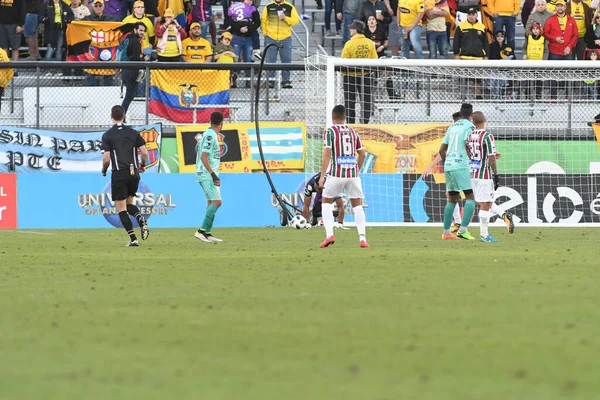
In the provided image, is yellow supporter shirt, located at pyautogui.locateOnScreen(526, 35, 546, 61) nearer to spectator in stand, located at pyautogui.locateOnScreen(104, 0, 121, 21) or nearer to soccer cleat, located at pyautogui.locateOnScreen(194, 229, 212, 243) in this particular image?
spectator in stand, located at pyautogui.locateOnScreen(104, 0, 121, 21)

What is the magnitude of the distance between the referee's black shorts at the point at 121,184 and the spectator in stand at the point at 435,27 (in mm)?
12627

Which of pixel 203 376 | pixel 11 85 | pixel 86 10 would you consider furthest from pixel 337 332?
pixel 86 10

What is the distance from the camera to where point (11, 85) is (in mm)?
24500

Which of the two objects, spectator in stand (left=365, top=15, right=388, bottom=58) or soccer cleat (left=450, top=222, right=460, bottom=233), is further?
spectator in stand (left=365, top=15, right=388, bottom=58)

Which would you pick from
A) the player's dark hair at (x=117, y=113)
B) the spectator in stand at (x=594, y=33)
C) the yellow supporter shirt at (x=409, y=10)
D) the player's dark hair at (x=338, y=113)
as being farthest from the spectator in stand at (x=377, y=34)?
the player's dark hair at (x=338, y=113)

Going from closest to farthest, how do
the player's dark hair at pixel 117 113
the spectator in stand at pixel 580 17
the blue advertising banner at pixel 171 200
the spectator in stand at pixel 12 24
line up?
the player's dark hair at pixel 117 113 → the blue advertising banner at pixel 171 200 → the spectator in stand at pixel 12 24 → the spectator in stand at pixel 580 17

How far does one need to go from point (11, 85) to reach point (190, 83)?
12.3 feet

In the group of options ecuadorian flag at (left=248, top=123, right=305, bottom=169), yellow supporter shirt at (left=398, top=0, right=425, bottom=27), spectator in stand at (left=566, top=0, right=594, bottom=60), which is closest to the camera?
ecuadorian flag at (left=248, top=123, right=305, bottom=169)

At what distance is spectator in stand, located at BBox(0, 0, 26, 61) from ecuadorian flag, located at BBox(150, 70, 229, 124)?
3935mm

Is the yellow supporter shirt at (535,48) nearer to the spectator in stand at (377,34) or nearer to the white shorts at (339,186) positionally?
the spectator in stand at (377,34)

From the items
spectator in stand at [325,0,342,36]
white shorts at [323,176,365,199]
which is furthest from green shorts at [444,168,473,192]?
spectator in stand at [325,0,342,36]

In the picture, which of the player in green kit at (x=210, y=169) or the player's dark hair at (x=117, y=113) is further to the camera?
the player in green kit at (x=210, y=169)

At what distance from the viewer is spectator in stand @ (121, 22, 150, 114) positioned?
24.6 metres

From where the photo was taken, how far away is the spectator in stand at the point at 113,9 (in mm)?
26859
